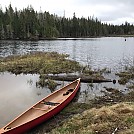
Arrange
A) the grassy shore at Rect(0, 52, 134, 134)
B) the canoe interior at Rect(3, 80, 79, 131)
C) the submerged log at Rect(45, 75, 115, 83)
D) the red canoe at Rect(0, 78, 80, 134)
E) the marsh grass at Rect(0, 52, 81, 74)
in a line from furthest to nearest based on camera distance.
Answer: the marsh grass at Rect(0, 52, 81, 74) → the submerged log at Rect(45, 75, 115, 83) → the canoe interior at Rect(3, 80, 79, 131) → the red canoe at Rect(0, 78, 80, 134) → the grassy shore at Rect(0, 52, 134, 134)

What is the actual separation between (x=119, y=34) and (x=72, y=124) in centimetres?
18489

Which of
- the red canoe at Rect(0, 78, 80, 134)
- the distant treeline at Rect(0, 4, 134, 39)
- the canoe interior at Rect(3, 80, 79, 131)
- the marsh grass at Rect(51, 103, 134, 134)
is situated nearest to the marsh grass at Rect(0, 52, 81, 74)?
the canoe interior at Rect(3, 80, 79, 131)

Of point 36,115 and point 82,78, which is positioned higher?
point 82,78

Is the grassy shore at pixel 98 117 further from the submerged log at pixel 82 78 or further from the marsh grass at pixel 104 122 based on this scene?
the submerged log at pixel 82 78

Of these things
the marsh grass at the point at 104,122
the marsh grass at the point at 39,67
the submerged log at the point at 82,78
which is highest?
the marsh grass at the point at 39,67

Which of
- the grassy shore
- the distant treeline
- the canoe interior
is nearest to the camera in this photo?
the grassy shore

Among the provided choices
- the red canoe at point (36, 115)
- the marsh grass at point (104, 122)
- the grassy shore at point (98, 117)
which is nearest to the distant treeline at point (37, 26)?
the grassy shore at point (98, 117)

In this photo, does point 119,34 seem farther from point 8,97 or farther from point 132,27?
point 8,97

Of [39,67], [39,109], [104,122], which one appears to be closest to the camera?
[104,122]

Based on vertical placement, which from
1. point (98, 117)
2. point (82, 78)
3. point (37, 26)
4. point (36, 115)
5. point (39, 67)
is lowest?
point (36, 115)

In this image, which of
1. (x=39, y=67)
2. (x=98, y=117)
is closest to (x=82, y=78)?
(x=39, y=67)

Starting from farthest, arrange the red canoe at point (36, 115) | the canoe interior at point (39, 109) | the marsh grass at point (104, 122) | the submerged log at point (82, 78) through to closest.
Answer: the submerged log at point (82, 78) < the canoe interior at point (39, 109) < the red canoe at point (36, 115) < the marsh grass at point (104, 122)

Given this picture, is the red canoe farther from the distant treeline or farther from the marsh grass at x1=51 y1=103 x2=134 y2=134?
the distant treeline

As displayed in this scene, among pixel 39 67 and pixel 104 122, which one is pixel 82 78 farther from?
pixel 104 122
